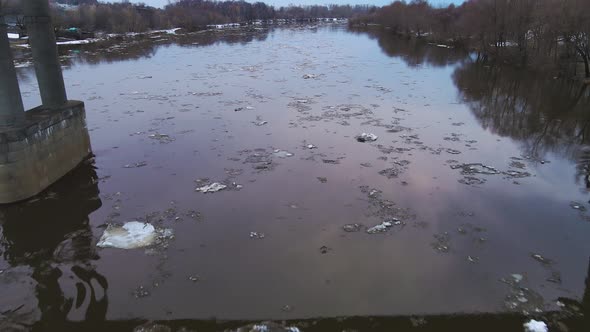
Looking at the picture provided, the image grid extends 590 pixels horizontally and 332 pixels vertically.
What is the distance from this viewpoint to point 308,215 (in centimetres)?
977

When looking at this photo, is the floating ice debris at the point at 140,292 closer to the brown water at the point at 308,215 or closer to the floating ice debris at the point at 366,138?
the brown water at the point at 308,215

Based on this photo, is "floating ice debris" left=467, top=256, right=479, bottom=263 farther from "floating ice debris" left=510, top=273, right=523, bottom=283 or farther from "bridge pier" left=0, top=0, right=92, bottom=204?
"bridge pier" left=0, top=0, right=92, bottom=204

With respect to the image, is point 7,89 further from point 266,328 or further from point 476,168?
point 476,168

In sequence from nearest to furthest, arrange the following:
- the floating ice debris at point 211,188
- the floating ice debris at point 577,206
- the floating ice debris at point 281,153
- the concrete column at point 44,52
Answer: the floating ice debris at point 577,206 < the floating ice debris at point 211,188 < the concrete column at point 44,52 < the floating ice debris at point 281,153

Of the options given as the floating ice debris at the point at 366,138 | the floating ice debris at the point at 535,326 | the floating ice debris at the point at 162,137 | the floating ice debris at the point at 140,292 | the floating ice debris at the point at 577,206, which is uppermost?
the floating ice debris at the point at 162,137

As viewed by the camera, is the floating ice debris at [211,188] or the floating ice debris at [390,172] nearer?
the floating ice debris at [211,188]

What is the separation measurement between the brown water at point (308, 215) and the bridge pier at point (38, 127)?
52cm

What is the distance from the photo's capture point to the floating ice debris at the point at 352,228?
29.9 ft

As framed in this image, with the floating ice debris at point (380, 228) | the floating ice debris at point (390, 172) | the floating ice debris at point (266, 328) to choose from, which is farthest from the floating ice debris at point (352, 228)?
the floating ice debris at point (266, 328)

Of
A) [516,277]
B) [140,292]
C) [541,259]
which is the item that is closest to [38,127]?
[140,292]

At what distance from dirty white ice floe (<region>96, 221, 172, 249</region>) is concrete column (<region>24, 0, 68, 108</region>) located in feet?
19.6

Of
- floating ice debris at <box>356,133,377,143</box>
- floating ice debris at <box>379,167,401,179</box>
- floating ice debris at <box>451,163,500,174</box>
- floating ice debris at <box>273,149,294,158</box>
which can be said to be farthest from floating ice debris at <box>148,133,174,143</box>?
floating ice debris at <box>451,163,500,174</box>

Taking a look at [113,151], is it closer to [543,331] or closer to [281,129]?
[281,129]

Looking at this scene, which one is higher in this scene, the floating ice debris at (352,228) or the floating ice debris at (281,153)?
the floating ice debris at (281,153)
